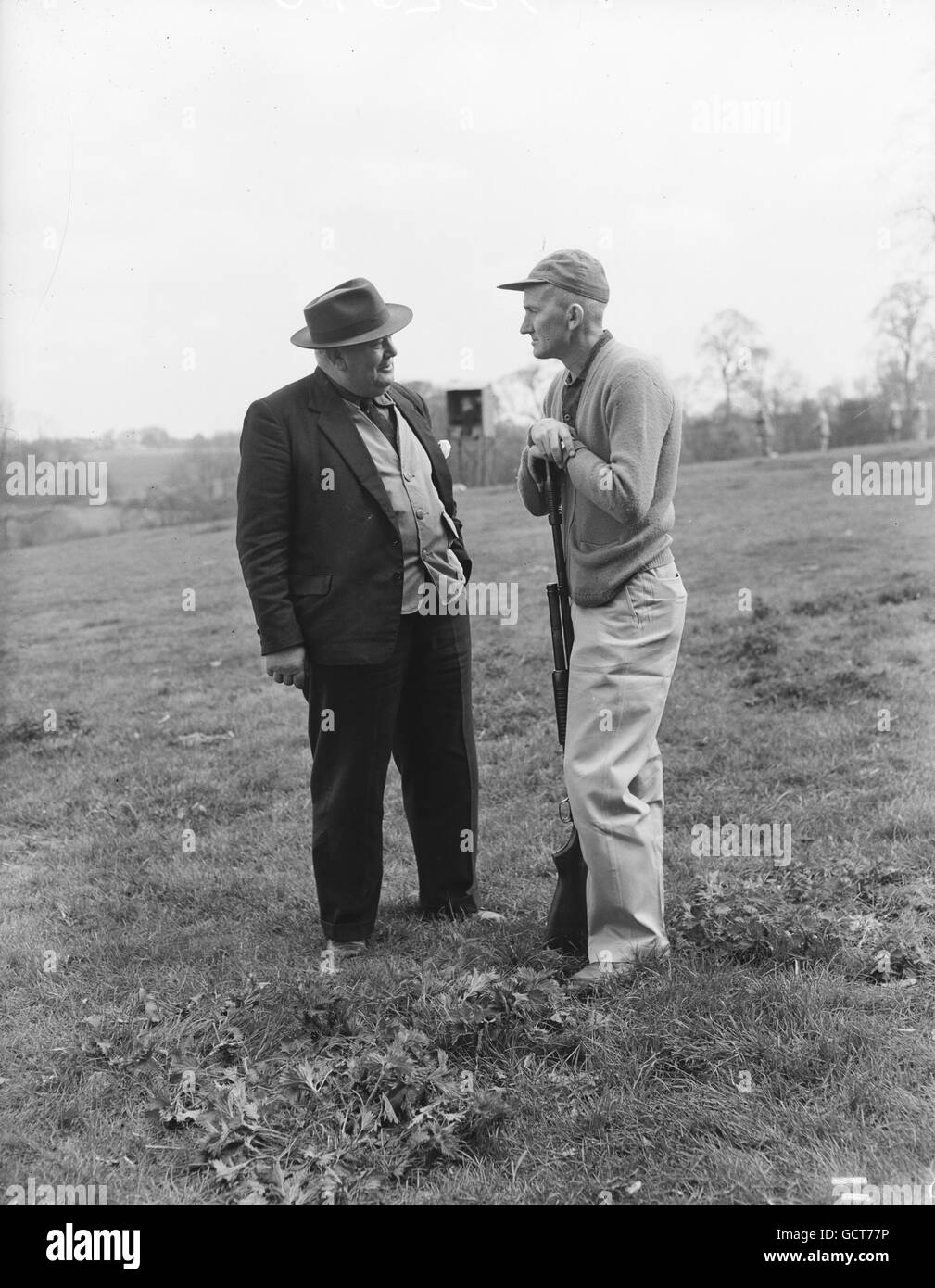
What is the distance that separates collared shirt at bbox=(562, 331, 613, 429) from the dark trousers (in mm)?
1048

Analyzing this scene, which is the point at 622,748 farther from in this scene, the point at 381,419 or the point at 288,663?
the point at 381,419

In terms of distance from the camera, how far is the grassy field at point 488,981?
339cm

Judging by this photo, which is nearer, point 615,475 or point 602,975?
point 615,475

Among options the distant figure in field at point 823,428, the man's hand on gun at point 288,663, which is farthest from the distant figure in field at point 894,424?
the man's hand on gun at point 288,663

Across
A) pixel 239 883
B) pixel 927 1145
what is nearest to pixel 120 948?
pixel 239 883

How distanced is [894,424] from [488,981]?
52.4 ft

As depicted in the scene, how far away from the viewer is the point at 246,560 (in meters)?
4.56

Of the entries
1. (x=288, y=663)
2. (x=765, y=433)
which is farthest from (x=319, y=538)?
(x=765, y=433)

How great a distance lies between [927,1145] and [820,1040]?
500mm

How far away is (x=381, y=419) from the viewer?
4.81 metres

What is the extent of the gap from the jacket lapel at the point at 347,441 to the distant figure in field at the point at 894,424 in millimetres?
13737

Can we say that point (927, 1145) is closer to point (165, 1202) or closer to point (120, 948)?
point (165, 1202)

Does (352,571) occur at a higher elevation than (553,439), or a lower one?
lower

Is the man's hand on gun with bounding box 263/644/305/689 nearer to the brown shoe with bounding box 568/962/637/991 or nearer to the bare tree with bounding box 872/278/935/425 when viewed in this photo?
the brown shoe with bounding box 568/962/637/991
